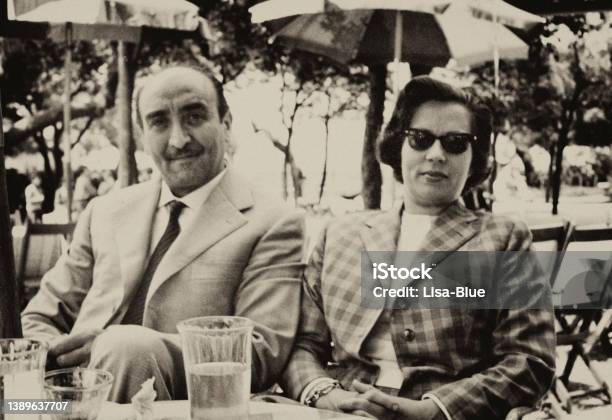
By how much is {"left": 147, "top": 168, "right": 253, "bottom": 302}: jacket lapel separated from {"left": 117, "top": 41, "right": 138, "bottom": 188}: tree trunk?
331 millimetres

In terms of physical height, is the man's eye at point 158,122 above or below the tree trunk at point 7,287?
above

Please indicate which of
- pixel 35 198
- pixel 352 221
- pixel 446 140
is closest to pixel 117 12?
pixel 35 198

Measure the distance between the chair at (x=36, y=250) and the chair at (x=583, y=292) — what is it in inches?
56.9

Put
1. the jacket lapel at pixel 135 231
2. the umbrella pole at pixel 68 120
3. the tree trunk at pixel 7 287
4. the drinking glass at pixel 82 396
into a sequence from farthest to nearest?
the umbrella pole at pixel 68 120 → the jacket lapel at pixel 135 231 → the tree trunk at pixel 7 287 → the drinking glass at pixel 82 396

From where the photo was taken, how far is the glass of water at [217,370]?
1.08 m

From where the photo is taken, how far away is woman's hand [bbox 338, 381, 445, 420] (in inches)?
63.4

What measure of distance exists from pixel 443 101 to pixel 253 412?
932 millimetres

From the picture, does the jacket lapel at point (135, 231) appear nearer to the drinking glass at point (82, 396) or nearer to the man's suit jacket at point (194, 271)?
the man's suit jacket at point (194, 271)

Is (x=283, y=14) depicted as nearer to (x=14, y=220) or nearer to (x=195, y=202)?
(x=195, y=202)

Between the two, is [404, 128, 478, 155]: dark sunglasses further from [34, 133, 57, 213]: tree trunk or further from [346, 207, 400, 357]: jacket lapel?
[34, 133, 57, 213]: tree trunk

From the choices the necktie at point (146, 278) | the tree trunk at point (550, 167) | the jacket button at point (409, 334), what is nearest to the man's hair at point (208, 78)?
the necktie at point (146, 278)

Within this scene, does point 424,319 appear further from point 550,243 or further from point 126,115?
point 126,115

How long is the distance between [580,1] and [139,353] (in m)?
1.38

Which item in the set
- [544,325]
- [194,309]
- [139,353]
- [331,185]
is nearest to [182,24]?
[331,185]
